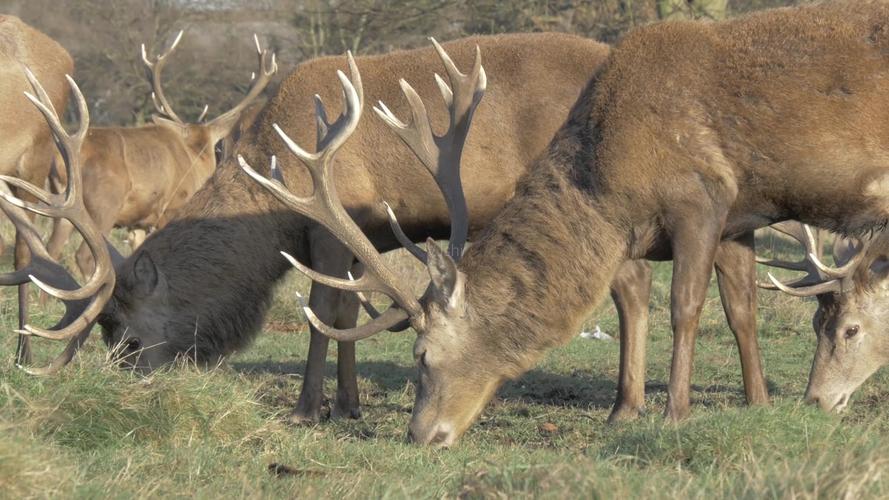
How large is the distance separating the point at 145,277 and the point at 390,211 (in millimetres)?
1749

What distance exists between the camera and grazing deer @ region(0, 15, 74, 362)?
8.71 metres

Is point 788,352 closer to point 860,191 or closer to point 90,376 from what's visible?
point 860,191

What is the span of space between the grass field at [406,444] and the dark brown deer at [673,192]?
47 cm

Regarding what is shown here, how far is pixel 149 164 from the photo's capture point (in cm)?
1319

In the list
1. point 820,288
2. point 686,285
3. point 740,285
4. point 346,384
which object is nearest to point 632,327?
point 740,285

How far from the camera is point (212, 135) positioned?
46.2ft

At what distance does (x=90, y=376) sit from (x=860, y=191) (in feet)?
11.6

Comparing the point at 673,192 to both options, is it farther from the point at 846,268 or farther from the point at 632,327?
the point at 632,327

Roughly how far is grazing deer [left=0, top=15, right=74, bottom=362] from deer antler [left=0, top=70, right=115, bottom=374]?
1.47 meters

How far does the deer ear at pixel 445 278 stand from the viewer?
595 centimetres

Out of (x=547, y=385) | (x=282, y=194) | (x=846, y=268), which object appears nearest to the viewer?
(x=282, y=194)

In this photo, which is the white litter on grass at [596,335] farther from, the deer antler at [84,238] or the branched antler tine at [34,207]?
the branched antler tine at [34,207]

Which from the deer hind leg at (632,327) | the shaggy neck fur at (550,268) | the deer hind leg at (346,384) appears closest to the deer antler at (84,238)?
the deer hind leg at (346,384)

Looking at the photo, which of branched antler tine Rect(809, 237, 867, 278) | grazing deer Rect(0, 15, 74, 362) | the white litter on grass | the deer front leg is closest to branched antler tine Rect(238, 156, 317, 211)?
the deer front leg
